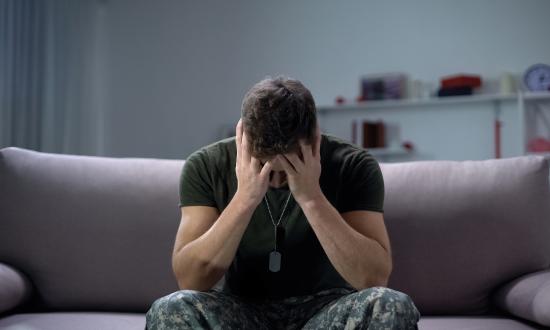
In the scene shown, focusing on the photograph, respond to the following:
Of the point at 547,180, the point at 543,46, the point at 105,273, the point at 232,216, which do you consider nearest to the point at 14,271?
the point at 105,273

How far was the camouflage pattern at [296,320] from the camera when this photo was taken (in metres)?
1.23

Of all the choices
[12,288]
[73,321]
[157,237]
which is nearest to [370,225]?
[157,237]

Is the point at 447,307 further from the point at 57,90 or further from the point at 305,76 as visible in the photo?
the point at 57,90

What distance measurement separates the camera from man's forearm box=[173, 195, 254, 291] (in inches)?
58.1

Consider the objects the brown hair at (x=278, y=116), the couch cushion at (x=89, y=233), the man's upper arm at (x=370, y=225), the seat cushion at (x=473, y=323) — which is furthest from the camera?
the couch cushion at (x=89, y=233)

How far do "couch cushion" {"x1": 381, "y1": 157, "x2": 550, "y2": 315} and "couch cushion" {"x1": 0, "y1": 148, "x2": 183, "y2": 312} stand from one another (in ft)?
2.24

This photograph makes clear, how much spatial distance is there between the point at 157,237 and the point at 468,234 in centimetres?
91

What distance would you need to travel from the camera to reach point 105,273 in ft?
6.27

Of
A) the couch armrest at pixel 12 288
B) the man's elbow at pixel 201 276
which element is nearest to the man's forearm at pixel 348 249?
the man's elbow at pixel 201 276

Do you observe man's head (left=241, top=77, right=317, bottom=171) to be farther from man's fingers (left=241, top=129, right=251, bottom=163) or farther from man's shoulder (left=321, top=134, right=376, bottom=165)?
man's shoulder (left=321, top=134, right=376, bottom=165)

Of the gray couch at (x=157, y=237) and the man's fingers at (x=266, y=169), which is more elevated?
the man's fingers at (x=266, y=169)

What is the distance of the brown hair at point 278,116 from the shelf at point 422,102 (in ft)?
10.9

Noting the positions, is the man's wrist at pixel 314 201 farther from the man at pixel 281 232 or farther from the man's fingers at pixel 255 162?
the man's fingers at pixel 255 162

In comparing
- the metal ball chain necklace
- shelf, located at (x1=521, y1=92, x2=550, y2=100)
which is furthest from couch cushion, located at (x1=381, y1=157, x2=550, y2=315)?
shelf, located at (x1=521, y1=92, x2=550, y2=100)
